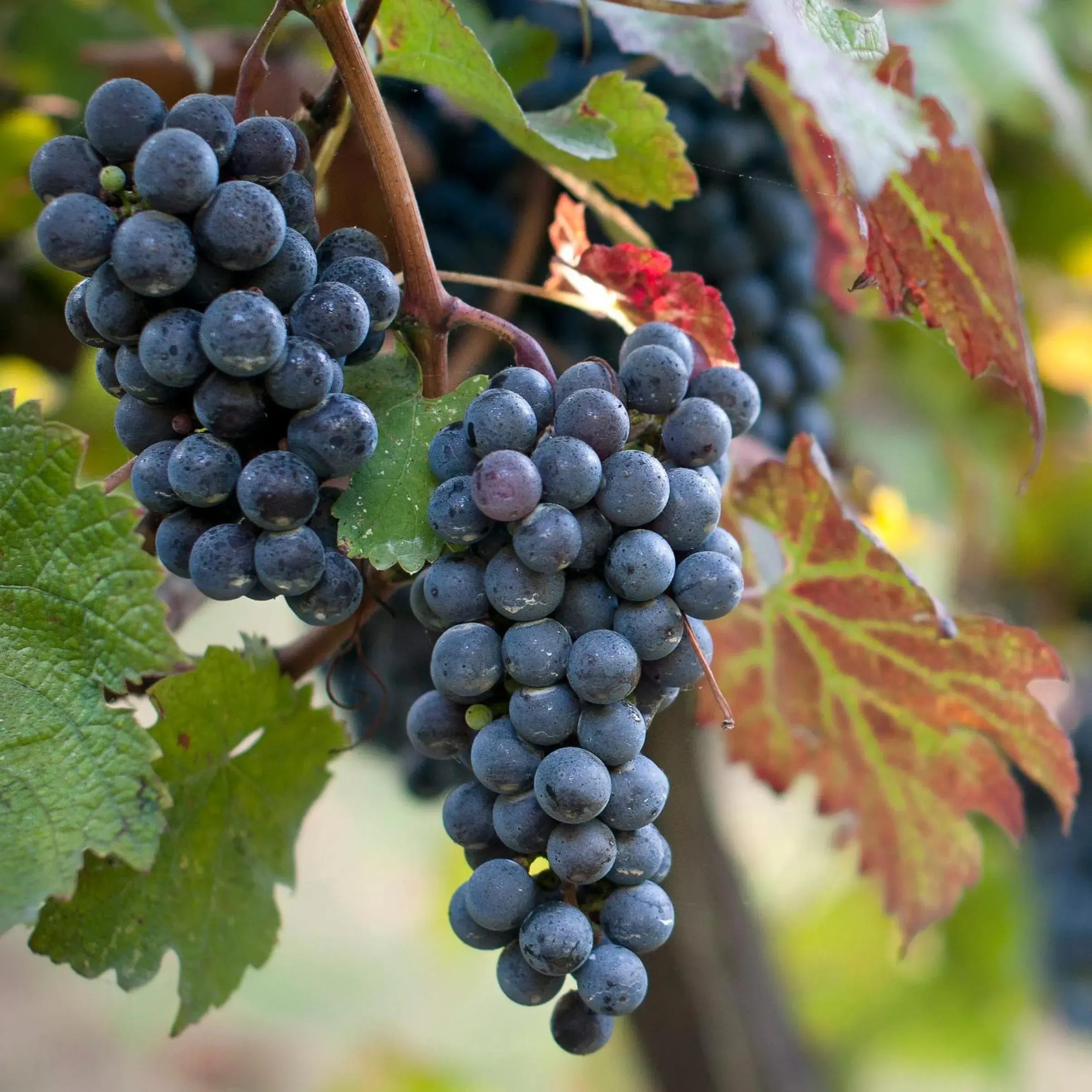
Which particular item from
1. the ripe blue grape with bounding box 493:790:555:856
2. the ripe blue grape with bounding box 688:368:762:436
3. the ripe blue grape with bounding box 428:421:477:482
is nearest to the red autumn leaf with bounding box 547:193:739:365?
the ripe blue grape with bounding box 688:368:762:436

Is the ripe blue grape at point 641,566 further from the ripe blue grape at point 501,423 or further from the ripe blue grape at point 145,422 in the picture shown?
the ripe blue grape at point 145,422

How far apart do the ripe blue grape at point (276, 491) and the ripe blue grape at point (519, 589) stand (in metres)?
0.07

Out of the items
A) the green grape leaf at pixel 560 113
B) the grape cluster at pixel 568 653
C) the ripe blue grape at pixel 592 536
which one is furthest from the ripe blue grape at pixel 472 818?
the green grape leaf at pixel 560 113

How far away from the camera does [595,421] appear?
1.39ft

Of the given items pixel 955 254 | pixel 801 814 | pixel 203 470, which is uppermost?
pixel 955 254

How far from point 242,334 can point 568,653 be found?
0.54 feet

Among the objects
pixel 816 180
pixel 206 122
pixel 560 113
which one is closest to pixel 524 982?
pixel 206 122

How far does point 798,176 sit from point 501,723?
0.56 metres

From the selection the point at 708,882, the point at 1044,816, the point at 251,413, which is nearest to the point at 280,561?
the point at 251,413

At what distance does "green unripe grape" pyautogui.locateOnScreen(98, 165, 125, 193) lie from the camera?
0.40 metres

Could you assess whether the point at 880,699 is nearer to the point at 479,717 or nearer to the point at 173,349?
the point at 479,717

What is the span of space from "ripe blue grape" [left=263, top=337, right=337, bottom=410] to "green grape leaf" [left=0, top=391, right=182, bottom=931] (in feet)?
0.29

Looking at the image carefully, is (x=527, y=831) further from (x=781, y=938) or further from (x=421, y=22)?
(x=781, y=938)

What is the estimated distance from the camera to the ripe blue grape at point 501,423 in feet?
1.38
